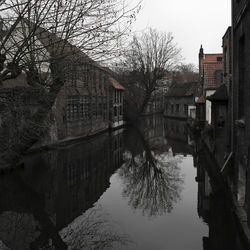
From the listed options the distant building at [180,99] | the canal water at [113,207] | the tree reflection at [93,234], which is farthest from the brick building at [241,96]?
the distant building at [180,99]

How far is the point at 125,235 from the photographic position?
7094 mm

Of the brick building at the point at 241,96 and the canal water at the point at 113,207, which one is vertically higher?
the brick building at the point at 241,96

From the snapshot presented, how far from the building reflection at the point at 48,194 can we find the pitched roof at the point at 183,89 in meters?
32.0

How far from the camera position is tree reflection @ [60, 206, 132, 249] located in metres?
6.59

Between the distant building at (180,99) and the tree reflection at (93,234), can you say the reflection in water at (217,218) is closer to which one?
the tree reflection at (93,234)

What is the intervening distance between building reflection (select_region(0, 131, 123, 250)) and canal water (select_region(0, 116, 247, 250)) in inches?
0.9

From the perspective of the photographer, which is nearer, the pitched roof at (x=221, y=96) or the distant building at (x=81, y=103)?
the pitched roof at (x=221, y=96)

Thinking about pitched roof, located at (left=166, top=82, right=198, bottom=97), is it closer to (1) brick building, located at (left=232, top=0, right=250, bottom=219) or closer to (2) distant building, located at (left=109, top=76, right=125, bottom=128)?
(2) distant building, located at (left=109, top=76, right=125, bottom=128)

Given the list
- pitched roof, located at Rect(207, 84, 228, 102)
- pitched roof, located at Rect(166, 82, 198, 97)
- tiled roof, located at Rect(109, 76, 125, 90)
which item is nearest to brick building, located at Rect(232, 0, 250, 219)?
pitched roof, located at Rect(207, 84, 228, 102)

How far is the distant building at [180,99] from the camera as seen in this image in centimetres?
4606

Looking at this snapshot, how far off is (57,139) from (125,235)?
13715 mm

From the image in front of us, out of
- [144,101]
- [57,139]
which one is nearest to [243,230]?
[57,139]

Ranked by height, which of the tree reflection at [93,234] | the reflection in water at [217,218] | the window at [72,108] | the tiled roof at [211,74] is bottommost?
the tree reflection at [93,234]

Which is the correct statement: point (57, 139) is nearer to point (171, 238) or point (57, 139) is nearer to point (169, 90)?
point (171, 238)
